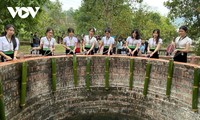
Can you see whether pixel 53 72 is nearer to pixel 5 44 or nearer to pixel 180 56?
pixel 5 44

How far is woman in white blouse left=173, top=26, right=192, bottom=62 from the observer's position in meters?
6.93

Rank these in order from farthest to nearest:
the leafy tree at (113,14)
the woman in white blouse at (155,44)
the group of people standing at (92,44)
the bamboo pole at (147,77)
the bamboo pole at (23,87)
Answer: the leafy tree at (113,14) < the woman in white blouse at (155,44) < the bamboo pole at (147,77) < the group of people standing at (92,44) < the bamboo pole at (23,87)

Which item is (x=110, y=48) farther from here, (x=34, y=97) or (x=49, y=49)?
(x=34, y=97)

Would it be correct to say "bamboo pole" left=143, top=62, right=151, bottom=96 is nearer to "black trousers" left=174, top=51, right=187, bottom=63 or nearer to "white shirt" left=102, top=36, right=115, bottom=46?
"black trousers" left=174, top=51, right=187, bottom=63

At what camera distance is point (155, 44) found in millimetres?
7973

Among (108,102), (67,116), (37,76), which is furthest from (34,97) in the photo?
(108,102)

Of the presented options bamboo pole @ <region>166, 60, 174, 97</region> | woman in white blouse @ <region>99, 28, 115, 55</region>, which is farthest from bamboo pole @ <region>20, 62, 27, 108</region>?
bamboo pole @ <region>166, 60, 174, 97</region>

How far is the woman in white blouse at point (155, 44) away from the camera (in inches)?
309

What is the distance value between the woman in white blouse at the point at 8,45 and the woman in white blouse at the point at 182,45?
4.39 metres

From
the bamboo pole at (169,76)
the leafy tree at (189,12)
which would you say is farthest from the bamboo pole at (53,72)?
the leafy tree at (189,12)

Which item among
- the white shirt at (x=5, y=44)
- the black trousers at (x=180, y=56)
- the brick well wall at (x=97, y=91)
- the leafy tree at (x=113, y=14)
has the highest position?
the leafy tree at (x=113, y=14)

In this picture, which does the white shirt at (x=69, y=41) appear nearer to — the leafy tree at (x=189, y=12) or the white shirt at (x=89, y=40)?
the white shirt at (x=89, y=40)

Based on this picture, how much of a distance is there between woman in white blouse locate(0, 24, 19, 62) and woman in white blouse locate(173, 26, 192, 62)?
14.4 ft

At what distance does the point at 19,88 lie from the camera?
602 centimetres
